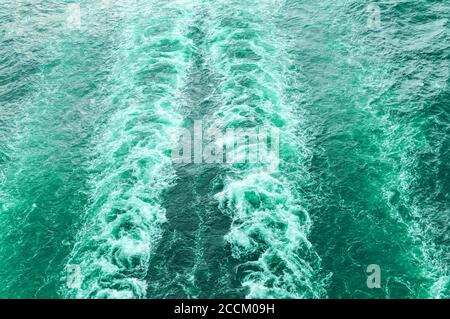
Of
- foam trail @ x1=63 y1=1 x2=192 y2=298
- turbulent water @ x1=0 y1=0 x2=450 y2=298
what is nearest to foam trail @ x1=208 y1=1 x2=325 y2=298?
turbulent water @ x1=0 y1=0 x2=450 y2=298

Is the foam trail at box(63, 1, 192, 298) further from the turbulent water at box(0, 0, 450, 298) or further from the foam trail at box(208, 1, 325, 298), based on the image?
the foam trail at box(208, 1, 325, 298)

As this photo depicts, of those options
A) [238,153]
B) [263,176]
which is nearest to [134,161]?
[238,153]

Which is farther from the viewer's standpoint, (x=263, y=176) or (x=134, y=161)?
(x=134, y=161)

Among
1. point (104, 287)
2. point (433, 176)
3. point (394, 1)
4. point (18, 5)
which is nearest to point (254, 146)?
point (433, 176)

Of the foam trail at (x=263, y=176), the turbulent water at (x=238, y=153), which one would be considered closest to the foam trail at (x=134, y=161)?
the turbulent water at (x=238, y=153)

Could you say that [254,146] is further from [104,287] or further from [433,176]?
[104,287]

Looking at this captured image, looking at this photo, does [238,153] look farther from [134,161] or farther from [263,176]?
[134,161]
